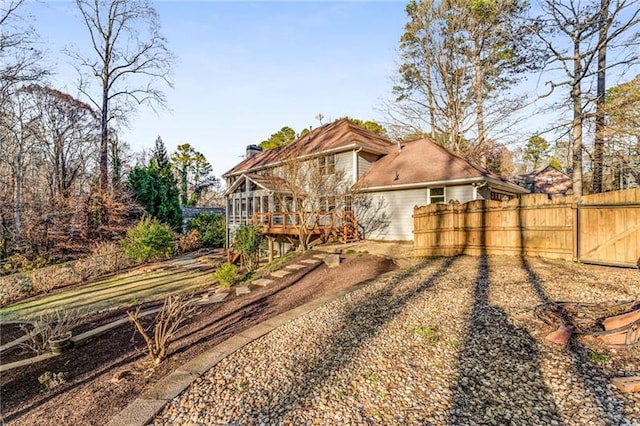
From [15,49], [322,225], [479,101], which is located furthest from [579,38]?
[15,49]

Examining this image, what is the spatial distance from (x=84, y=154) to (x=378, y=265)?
57.8 feet

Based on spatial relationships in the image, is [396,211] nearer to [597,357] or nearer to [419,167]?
[419,167]

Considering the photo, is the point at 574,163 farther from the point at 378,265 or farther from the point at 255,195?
the point at 255,195

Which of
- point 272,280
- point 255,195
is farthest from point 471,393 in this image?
point 255,195

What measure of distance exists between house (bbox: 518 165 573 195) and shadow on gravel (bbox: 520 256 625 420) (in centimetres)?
3526

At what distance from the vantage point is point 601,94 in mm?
11945

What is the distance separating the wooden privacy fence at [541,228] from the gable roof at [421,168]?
11.5 feet

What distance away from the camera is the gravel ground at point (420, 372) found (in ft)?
8.22

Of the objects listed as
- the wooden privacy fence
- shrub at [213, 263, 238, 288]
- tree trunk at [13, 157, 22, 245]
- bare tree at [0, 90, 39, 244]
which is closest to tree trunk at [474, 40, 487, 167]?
the wooden privacy fence

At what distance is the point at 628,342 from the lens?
3.28 meters

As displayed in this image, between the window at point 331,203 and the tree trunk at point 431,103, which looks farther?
the tree trunk at point 431,103

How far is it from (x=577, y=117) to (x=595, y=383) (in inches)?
546

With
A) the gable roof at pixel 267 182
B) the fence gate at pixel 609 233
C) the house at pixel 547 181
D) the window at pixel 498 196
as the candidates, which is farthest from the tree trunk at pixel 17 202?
the house at pixel 547 181

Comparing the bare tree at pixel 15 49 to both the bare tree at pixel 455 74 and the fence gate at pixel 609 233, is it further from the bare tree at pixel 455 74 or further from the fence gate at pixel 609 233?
the bare tree at pixel 455 74
